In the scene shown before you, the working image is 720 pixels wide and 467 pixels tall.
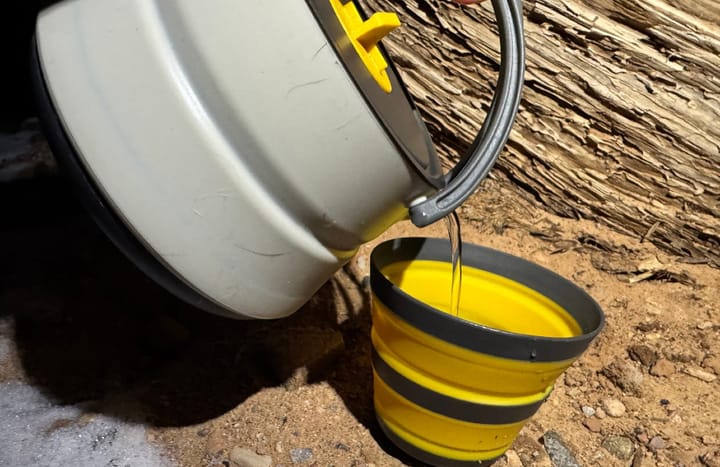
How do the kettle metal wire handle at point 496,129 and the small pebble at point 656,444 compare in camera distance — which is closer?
the kettle metal wire handle at point 496,129

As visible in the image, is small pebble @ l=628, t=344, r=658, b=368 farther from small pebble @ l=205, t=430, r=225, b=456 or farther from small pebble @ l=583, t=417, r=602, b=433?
small pebble @ l=205, t=430, r=225, b=456

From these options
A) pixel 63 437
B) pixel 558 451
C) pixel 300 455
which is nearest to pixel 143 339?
pixel 63 437

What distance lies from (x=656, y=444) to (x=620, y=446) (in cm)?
5

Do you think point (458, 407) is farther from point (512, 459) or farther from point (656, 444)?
point (656, 444)

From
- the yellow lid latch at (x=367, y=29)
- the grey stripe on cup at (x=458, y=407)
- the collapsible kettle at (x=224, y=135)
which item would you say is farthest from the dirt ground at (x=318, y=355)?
the yellow lid latch at (x=367, y=29)

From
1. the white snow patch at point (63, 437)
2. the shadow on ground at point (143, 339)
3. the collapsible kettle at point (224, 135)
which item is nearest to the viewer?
the collapsible kettle at point (224, 135)

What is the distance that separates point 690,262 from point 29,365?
974 millimetres

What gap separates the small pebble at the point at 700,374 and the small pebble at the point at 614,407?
0.12m

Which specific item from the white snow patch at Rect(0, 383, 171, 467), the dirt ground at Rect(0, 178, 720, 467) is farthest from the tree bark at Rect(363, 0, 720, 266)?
the white snow patch at Rect(0, 383, 171, 467)

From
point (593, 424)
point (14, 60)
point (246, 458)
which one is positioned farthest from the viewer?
point (14, 60)

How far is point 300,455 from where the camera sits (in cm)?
91

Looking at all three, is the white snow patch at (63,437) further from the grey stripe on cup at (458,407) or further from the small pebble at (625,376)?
the small pebble at (625,376)

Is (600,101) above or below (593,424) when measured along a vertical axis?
above

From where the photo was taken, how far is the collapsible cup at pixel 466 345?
77cm
